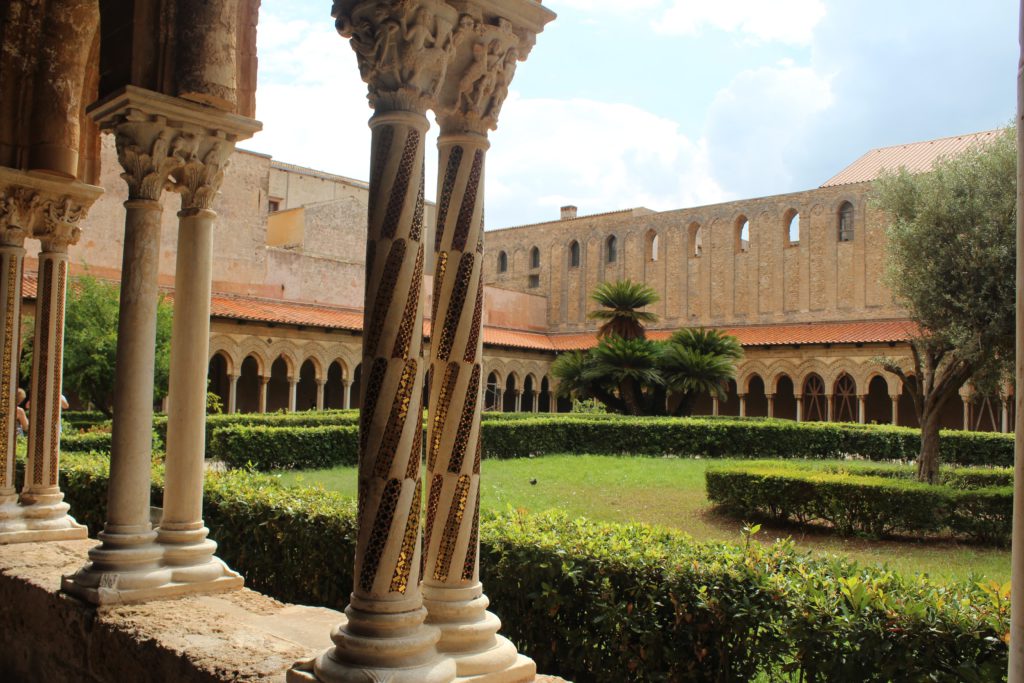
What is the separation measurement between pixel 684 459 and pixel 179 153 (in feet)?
47.3

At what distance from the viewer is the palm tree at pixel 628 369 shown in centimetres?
2258

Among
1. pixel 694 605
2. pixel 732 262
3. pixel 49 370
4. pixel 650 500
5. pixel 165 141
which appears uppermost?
pixel 732 262

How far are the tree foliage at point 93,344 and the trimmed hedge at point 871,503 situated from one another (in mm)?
11874

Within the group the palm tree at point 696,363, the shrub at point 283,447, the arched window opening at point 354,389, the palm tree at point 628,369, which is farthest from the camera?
the arched window opening at point 354,389

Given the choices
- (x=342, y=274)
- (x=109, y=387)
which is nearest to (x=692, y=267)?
(x=342, y=274)

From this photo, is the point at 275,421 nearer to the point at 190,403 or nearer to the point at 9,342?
the point at 9,342

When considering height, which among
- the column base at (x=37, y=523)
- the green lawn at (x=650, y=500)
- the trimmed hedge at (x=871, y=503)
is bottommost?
the green lawn at (x=650, y=500)

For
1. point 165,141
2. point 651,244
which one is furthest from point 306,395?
point 165,141

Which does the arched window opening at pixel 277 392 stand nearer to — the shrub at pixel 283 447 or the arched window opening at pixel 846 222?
the shrub at pixel 283 447

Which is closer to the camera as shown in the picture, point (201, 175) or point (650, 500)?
point (201, 175)

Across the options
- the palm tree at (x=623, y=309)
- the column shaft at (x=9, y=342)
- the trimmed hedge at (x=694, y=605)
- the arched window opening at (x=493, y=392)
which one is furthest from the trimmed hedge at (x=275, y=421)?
the arched window opening at (x=493, y=392)

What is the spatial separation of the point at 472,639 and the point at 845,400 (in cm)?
2766

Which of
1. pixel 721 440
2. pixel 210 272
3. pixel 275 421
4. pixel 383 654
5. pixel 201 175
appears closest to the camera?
pixel 383 654

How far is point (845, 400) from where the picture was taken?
28.1 metres
